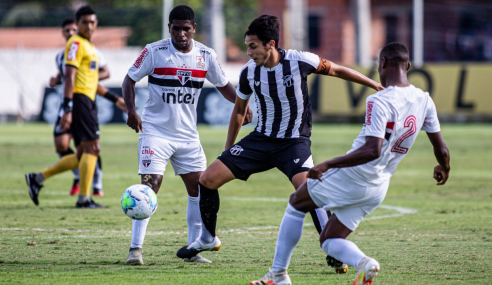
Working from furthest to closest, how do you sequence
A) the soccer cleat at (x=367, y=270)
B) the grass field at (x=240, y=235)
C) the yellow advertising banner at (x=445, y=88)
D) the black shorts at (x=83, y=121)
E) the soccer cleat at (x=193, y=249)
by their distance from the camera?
the yellow advertising banner at (x=445, y=88) → the black shorts at (x=83, y=121) → the soccer cleat at (x=193, y=249) → the grass field at (x=240, y=235) → the soccer cleat at (x=367, y=270)

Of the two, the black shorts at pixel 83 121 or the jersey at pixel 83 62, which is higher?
the jersey at pixel 83 62

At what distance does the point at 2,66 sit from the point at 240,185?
20.0m

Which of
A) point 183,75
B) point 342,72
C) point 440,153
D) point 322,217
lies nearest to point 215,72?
point 183,75

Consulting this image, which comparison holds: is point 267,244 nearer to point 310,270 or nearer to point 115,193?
point 310,270

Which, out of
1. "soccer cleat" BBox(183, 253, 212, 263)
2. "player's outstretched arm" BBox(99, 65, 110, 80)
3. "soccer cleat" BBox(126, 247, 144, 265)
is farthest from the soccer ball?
"player's outstretched arm" BBox(99, 65, 110, 80)

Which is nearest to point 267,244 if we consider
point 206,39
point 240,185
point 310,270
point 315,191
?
point 310,270

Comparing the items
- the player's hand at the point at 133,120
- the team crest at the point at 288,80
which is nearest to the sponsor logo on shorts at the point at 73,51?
the player's hand at the point at 133,120

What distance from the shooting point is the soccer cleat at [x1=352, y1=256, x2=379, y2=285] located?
4.76 meters

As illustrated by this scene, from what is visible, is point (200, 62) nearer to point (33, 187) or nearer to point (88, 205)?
point (88, 205)

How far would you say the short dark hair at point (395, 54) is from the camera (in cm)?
501

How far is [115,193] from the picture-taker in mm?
11133

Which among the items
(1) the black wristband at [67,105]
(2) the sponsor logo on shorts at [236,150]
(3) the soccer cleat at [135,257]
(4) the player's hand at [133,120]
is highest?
(4) the player's hand at [133,120]

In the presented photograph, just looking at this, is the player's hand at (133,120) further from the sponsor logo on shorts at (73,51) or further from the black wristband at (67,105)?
the sponsor logo on shorts at (73,51)

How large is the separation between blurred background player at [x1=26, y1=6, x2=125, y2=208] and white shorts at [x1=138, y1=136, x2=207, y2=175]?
310 centimetres
